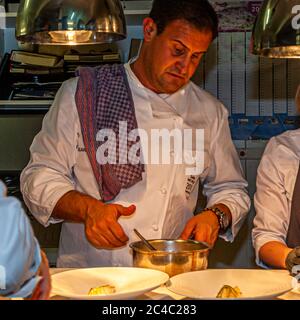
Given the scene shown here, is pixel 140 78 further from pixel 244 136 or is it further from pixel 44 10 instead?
pixel 244 136

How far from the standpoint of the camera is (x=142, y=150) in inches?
93.0

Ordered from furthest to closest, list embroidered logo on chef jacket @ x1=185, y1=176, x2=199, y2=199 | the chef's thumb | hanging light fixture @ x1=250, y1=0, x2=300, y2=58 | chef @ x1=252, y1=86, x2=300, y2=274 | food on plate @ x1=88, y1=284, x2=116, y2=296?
embroidered logo on chef jacket @ x1=185, y1=176, x2=199, y2=199 → chef @ x1=252, y1=86, x2=300, y2=274 → the chef's thumb → hanging light fixture @ x1=250, y1=0, x2=300, y2=58 → food on plate @ x1=88, y1=284, x2=116, y2=296

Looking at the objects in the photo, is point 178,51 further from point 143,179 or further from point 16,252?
point 16,252

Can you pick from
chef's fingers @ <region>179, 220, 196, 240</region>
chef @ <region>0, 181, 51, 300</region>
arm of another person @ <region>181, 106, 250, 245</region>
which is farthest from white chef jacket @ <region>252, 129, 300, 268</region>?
chef @ <region>0, 181, 51, 300</region>

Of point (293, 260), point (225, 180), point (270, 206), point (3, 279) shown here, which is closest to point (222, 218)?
point (270, 206)

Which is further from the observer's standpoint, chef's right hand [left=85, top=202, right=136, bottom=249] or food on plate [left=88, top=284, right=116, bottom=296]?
chef's right hand [left=85, top=202, right=136, bottom=249]

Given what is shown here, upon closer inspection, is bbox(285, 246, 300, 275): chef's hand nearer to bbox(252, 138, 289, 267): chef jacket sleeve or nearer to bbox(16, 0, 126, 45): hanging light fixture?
bbox(252, 138, 289, 267): chef jacket sleeve

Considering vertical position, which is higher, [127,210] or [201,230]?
[127,210]

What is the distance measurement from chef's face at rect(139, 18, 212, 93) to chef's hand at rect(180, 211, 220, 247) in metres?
0.45

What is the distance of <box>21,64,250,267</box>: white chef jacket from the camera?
7.59 feet

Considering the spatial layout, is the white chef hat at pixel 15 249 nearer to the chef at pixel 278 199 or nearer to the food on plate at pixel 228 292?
the food on plate at pixel 228 292

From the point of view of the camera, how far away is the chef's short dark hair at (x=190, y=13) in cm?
222

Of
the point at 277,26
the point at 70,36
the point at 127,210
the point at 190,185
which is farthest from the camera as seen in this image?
the point at 190,185

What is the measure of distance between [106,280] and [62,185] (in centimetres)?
54
